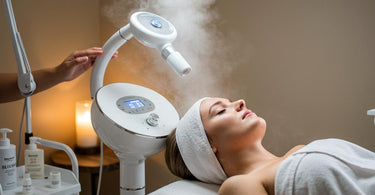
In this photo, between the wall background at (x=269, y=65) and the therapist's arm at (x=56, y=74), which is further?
the wall background at (x=269, y=65)

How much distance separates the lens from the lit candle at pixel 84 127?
2.29 m

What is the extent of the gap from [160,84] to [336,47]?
1020mm

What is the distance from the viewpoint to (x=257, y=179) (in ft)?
3.89

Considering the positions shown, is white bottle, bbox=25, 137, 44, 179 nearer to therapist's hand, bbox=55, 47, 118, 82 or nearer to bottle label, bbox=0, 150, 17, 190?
bottle label, bbox=0, 150, 17, 190

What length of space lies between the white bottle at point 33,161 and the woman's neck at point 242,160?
2.50 ft

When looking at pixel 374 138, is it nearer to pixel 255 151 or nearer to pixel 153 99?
pixel 255 151

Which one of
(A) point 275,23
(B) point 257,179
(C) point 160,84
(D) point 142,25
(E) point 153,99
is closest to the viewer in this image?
(B) point 257,179

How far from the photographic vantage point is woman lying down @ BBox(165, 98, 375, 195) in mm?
1099

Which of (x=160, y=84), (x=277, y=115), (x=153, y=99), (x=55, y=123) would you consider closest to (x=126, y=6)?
(x=160, y=84)

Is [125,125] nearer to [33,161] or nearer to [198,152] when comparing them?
[198,152]

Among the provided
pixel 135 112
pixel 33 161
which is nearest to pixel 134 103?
pixel 135 112

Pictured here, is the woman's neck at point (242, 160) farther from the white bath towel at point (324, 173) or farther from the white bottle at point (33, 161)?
the white bottle at point (33, 161)

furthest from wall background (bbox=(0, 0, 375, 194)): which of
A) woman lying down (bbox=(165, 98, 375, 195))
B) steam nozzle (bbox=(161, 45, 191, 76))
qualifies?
steam nozzle (bbox=(161, 45, 191, 76))

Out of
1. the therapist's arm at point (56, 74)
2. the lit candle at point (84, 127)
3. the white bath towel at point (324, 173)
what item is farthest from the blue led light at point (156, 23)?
the lit candle at point (84, 127)
